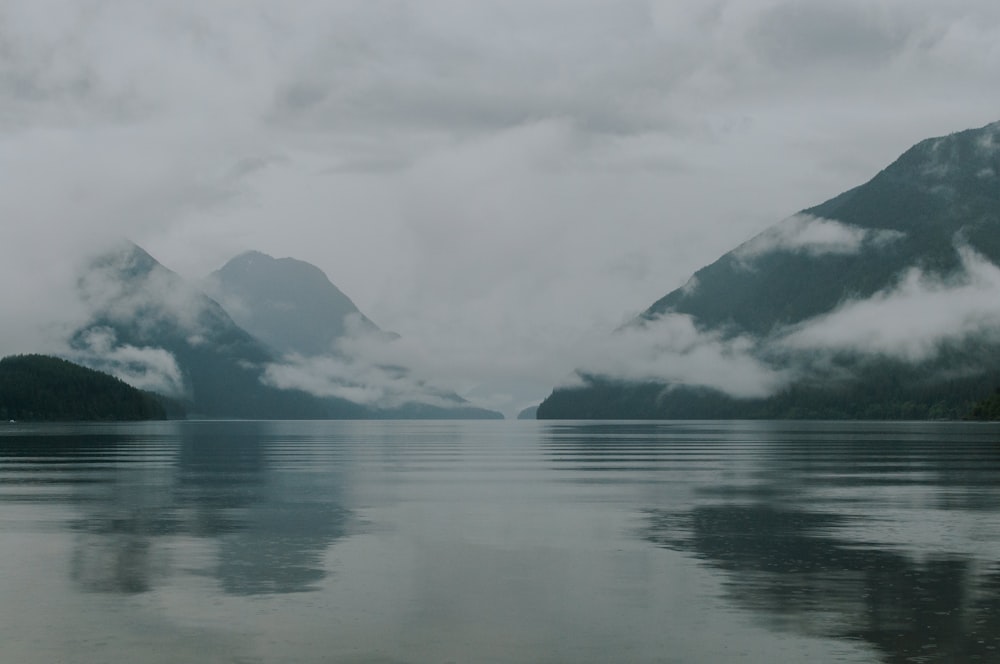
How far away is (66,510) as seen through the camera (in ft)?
210

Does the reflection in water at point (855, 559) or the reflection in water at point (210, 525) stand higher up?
the reflection in water at point (210, 525)

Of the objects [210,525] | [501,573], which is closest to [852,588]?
[501,573]

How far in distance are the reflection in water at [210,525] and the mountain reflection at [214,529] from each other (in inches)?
1.5

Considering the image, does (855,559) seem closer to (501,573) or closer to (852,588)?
(852,588)

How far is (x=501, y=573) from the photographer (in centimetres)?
4191

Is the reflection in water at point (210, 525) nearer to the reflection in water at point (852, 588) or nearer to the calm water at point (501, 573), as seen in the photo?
the calm water at point (501, 573)

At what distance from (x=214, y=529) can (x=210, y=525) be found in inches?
75.2

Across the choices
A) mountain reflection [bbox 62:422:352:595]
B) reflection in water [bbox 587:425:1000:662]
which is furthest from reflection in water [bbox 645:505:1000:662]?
mountain reflection [bbox 62:422:352:595]

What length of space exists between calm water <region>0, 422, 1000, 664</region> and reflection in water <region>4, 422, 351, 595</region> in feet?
0.68

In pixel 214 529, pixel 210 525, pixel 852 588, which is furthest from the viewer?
pixel 210 525

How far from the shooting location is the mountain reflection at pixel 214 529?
40.5m

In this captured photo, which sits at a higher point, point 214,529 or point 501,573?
point 214,529

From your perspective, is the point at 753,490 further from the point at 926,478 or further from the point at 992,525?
the point at 992,525

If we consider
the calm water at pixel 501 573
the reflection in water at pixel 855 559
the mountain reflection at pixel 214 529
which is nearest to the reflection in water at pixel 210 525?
the mountain reflection at pixel 214 529
